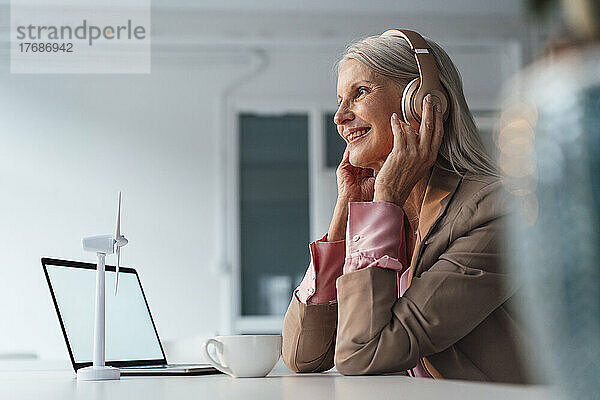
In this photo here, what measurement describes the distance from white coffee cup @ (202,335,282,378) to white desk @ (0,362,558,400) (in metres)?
0.02

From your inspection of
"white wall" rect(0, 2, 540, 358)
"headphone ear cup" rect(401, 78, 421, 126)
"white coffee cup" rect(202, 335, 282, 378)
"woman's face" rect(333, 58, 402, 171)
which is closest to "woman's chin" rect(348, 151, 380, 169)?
"woman's face" rect(333, 58, 402, 171)

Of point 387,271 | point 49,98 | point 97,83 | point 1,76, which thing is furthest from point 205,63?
point 387,271

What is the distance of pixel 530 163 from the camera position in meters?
0.17

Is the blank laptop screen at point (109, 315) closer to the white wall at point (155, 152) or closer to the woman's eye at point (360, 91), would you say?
the woman's eye at point (360, 91)

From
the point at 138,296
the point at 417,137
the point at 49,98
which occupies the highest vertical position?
the point at 49,98

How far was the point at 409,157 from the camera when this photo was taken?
48.7 inches

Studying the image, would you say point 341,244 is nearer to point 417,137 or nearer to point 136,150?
point 417,137

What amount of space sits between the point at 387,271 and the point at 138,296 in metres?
Answer: 0.53

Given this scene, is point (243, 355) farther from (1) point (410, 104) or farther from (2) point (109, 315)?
(1) point (410, 104)

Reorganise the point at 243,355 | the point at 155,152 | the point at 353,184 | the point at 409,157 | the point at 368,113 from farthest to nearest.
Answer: the point at 155,152
the point at 353,184
the point at 368,113
the point at 409,157
the point at 243,355

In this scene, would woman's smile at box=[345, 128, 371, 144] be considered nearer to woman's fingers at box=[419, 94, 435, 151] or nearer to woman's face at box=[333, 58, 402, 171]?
woman's face at box=[333, 58, 402, 171]

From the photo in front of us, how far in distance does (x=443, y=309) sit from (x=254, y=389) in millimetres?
399

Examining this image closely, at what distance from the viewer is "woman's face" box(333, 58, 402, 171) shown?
1353 millimetres

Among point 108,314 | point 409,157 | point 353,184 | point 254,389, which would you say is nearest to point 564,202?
A: point 254,389
